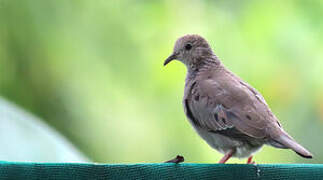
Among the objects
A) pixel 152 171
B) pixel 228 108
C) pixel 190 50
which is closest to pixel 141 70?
pixel 190 50

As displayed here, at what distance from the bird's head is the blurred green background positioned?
815 millimetres

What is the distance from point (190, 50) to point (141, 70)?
104cm

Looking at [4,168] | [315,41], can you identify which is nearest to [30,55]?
[315,41]

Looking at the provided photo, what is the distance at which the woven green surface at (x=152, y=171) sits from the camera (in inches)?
98.2

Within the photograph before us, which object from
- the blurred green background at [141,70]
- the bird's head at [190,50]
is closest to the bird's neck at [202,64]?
the bird's head at [190,50]

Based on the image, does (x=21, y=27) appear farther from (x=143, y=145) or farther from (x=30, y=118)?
(x=143, y=145)

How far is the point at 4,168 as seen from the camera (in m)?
2.49

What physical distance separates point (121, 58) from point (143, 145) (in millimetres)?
758

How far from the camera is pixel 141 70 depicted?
5.66m

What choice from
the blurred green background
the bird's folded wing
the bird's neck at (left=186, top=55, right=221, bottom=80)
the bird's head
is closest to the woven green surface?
the bird's folded wing

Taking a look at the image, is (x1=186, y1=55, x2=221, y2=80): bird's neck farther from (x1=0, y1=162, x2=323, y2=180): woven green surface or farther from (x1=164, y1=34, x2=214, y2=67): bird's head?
(x1=0, y1=162, x2=323, y2=180): woven green surface

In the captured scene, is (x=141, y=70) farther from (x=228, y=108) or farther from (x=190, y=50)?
(x=228, y=108)

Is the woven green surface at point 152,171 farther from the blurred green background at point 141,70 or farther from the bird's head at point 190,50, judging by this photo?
the blurred green background at point 141,70

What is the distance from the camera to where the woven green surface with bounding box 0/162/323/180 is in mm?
2494
